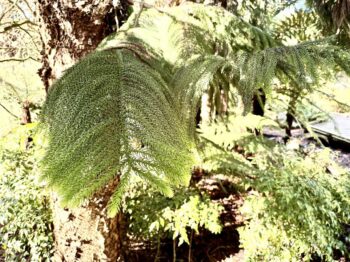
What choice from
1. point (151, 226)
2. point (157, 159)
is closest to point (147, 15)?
point (157, 159)

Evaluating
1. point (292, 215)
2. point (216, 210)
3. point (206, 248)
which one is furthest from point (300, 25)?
point (206, 248)

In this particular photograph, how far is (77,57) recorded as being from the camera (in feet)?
5.11

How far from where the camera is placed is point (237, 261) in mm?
3199

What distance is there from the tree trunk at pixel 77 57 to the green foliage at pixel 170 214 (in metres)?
0.62

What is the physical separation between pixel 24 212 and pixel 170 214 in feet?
4.00

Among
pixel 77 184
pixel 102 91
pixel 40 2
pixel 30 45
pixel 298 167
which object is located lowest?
pixel 77 184

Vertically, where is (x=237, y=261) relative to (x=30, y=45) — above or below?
below

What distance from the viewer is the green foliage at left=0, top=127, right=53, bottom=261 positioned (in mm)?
2553

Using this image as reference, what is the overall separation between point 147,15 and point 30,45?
399cm

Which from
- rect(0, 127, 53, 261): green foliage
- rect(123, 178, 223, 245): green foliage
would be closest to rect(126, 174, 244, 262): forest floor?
rect(123, 178, 223, 245): green foliage

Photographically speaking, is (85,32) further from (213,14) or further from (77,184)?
(77,184)

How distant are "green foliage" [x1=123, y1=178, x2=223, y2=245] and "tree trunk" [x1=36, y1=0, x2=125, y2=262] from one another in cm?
62

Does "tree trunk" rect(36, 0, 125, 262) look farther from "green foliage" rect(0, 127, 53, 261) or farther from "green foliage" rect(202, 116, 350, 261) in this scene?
"green foliage" rect(202, 116, 350, 261)

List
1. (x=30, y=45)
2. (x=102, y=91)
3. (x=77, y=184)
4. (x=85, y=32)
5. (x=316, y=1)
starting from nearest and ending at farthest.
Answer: (x=77, y=184)
(x=102, y=91)
(x=85, y=32)
(x=316, y=1)
(x=30, y=45)
